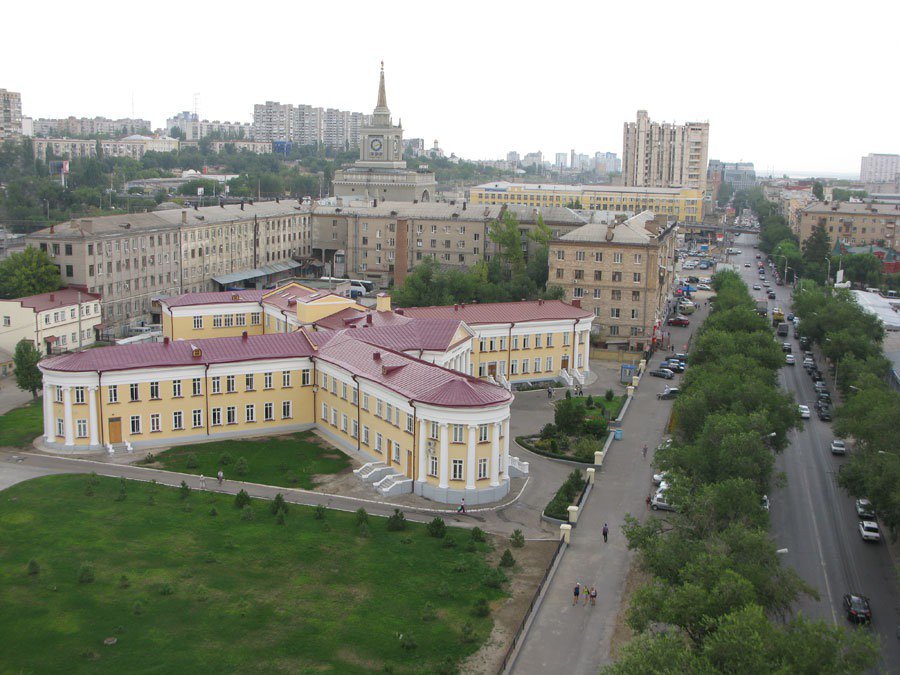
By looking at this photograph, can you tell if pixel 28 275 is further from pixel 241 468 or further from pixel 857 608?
pixel 857 608

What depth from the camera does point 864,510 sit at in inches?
1686

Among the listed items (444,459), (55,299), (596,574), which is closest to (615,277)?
(444,459)

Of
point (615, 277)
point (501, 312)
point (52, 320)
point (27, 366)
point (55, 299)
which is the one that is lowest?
point (27, 366)

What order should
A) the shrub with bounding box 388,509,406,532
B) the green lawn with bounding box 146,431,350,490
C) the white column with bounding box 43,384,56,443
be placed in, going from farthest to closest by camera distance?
the white column with bounding box 43,384,56,443, the green lawn with bounding box 146,431,350,490, the shrub with bounding box 388,509,406,532

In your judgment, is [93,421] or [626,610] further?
[93,421]

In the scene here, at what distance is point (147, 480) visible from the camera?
147 ft

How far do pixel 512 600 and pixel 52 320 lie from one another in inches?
1958

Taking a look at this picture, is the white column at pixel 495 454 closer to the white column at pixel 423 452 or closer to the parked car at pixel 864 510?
the white column at pixel 423 452

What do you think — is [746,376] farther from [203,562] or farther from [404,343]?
[203,562]

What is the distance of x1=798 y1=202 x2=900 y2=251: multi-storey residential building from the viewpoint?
474 feet

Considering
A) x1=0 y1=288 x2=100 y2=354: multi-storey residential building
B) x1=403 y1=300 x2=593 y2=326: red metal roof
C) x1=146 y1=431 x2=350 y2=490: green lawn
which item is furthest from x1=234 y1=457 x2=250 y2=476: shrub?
x1=0 y1=288 x2=100 y2=354: multi-storey residential building

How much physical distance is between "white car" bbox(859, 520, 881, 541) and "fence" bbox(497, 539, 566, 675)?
13.6 m

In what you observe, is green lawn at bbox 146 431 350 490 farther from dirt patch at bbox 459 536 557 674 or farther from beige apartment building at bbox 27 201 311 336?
beige apartment building at bbox 27 201 311 336

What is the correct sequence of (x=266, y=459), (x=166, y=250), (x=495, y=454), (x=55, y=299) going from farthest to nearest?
1. (x=166, y=250)
2. (x=55, y=299)
3. (x=266, y=459)
4. (x=495, y=454)
